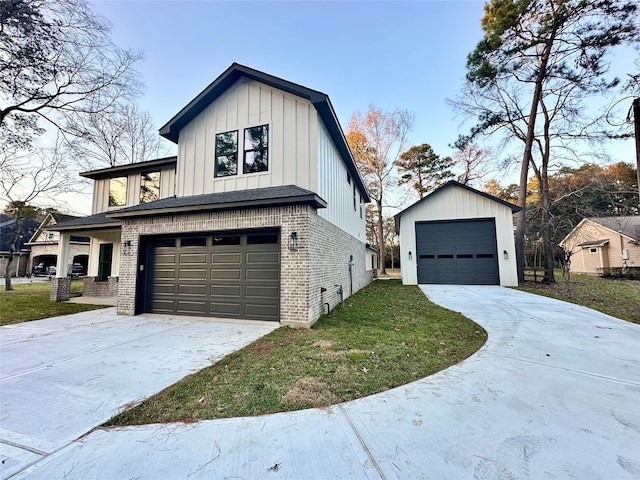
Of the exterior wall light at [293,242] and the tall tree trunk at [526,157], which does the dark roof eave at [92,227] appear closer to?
the exterior wall light at [293,242]

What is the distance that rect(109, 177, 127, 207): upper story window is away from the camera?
12.4m

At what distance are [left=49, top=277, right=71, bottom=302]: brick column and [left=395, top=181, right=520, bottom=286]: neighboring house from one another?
51.5 feet

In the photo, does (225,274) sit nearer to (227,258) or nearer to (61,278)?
(227,258)

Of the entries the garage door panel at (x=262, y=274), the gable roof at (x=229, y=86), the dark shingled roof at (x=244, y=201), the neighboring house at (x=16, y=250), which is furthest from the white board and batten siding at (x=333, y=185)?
the neighboring house at (x=16, y=250)

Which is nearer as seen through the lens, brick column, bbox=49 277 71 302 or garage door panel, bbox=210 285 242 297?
garage door panel, bbox=210 285 242 297

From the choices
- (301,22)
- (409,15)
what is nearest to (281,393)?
(301,22)

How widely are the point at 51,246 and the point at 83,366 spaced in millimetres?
30328

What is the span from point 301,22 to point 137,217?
9.76 m

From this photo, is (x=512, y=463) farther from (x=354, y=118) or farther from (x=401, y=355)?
(x=354, y=118)

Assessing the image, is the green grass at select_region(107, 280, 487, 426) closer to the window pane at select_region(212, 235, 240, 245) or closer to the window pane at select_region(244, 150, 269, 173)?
the window pane at select_region(212, 235, 240, 245)

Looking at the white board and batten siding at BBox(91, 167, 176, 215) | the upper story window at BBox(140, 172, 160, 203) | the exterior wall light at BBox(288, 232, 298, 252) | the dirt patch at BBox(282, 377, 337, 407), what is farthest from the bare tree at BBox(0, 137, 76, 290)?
the dirt patch at BBox(282, 377, 337, 407)

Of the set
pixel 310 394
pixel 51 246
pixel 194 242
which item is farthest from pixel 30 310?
pixel 51 246

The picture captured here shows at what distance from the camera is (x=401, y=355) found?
14.1ft

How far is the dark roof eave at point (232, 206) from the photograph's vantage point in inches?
246
